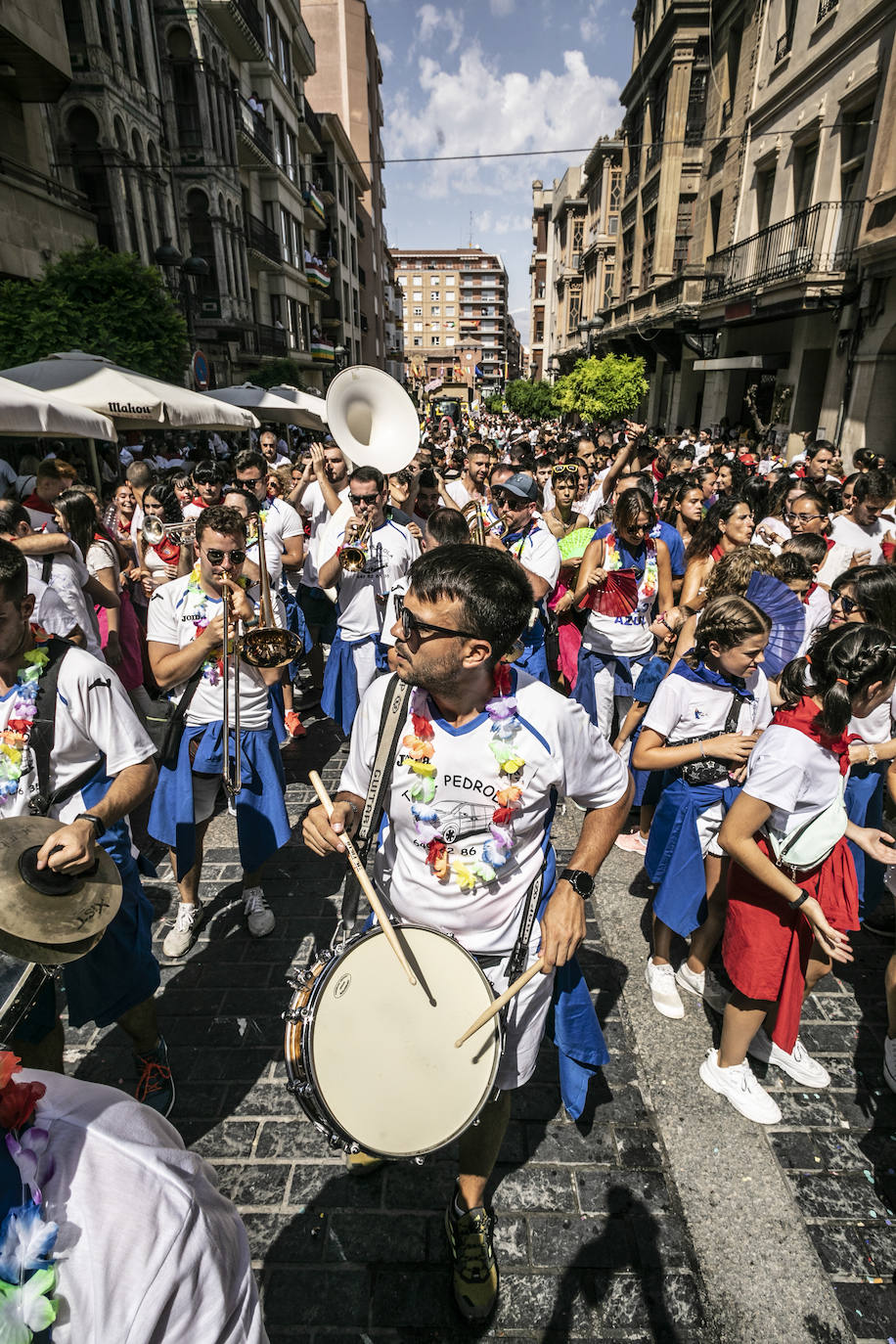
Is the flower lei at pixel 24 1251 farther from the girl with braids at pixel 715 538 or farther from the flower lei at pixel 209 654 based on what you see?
the girl with braids at pixel 715 538

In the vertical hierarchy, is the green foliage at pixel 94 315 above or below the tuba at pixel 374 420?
above

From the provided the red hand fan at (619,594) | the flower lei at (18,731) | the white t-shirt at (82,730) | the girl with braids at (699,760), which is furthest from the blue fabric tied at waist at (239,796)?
the red hand fan at (619,594)

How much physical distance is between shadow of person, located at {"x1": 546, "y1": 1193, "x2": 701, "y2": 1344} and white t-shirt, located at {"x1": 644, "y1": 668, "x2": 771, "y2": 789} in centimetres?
178

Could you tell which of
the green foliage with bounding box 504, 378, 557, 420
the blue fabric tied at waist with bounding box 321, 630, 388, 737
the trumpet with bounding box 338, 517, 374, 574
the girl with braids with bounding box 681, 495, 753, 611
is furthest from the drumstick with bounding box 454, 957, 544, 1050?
the green foliage with bounding box 504, 378, 557, 420

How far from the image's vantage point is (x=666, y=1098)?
301 cm

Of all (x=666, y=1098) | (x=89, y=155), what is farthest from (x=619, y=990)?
(x=89, y=155)

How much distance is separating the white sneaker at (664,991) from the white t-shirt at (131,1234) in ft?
8.71

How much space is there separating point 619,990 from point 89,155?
22007 mm

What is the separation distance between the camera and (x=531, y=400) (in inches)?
1783

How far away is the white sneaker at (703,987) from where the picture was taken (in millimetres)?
3525

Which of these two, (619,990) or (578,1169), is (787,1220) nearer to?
(578,1169)

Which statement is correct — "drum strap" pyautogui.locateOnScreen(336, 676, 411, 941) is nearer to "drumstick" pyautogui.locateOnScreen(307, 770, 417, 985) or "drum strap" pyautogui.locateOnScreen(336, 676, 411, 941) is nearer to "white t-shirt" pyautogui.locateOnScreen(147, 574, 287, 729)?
"drumstick" pyautogui.locateOnScreen(307, 770, 417, 985)

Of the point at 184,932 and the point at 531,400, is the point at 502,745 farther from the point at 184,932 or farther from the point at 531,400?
the point at 531,400

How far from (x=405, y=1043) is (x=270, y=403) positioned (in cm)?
1510
